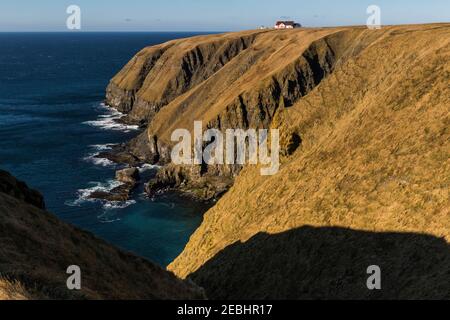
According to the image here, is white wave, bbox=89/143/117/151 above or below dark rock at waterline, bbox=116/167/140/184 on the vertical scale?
A: above

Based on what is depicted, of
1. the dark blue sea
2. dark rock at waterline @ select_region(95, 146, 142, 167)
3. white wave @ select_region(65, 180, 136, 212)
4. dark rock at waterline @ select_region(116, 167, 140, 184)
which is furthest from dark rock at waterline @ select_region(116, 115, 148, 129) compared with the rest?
white wave @ select_region(65, 180, 136, 212)

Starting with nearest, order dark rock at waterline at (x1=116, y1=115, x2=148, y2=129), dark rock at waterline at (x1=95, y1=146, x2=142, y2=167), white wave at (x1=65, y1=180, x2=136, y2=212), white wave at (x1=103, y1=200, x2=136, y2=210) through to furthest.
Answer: white wave at (x1=103, y1=200, x2=136, y2=210) < white wave at (x1=65, y1=180, x2=136, y2=212) < dark rock at waterline at (x1=95, y1=146, x2=142, y2=167) < dark rock at waterline at (x1=116, y1=115, x2=148, y2=129)

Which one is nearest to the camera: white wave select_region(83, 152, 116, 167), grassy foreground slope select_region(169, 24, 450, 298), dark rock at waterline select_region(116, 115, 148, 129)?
grassy foreground slope select_region(169, 24, 450, 298)

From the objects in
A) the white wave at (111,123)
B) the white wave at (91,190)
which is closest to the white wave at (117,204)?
the white wave at (91,190)

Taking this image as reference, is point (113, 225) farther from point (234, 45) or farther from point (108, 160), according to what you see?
point (234, 45)

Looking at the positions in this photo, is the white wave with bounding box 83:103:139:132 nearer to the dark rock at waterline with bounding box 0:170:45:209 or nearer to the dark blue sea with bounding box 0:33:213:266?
the dark blue sea with bounding box 0:33:213:266
